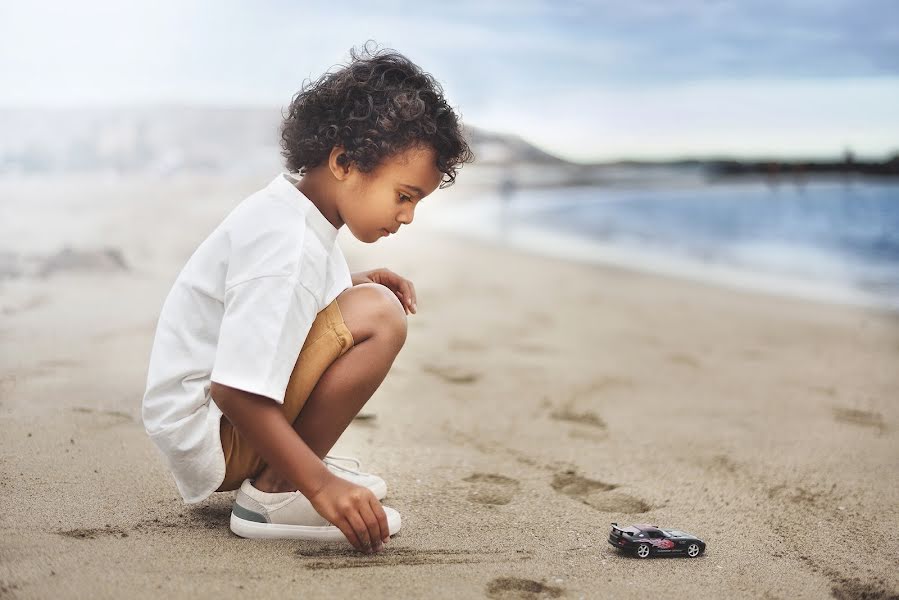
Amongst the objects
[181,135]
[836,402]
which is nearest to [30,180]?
[181,135]


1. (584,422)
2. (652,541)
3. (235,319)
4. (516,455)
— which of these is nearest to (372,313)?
(235,319)

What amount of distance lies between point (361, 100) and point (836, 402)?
7.40 feet

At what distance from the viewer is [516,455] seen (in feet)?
8.26

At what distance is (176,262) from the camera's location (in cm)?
587

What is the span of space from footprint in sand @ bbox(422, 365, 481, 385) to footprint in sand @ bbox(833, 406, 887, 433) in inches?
52.9

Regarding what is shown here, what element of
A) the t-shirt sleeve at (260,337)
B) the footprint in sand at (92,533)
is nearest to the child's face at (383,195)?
the t-shirt sleeve at (260,337)

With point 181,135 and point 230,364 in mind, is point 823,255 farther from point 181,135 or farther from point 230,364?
point 181,135

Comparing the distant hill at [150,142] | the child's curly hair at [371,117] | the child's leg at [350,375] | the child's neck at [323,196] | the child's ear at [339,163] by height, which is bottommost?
the distant hill at [150,142]

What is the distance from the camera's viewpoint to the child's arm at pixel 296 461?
155 centimetres

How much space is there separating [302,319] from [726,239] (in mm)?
9936

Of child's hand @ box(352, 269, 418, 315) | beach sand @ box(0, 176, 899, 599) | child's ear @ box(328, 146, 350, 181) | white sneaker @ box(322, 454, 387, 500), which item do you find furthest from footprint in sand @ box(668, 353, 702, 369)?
child's ear @ box(328, 146, 350, 181)

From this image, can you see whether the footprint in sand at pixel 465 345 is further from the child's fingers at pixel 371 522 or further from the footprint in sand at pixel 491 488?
the child's fingers at pixel 371 522

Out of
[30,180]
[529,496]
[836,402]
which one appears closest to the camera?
[529,496]

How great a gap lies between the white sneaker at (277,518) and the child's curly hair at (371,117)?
73 centimetres
